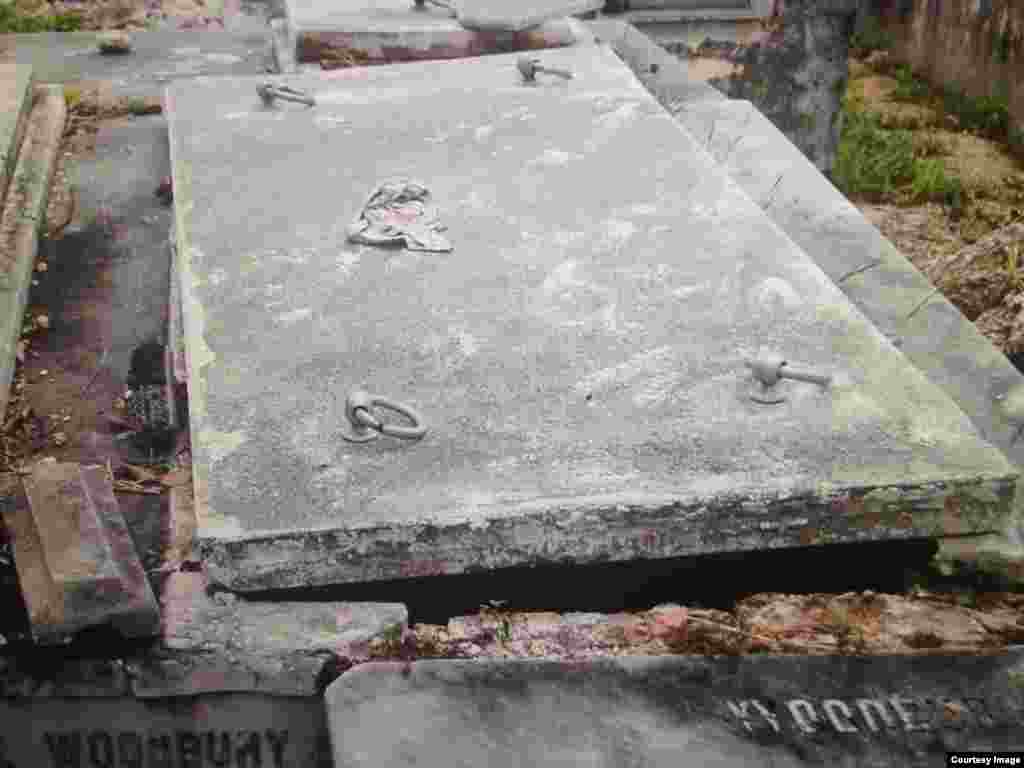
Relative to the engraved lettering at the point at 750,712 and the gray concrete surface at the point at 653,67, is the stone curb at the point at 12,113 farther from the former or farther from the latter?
the engraved lettering at the point at 750,712

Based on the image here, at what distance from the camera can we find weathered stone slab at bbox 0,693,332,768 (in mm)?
1798

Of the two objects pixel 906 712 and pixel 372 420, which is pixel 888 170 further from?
pixel 906 712

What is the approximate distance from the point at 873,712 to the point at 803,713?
96mm

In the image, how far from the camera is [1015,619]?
1.84m

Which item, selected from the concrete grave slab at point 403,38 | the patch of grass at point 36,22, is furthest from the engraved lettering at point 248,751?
the patch of grass at point 36,22

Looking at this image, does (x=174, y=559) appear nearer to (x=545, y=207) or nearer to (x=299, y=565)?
(x=299, y=565)

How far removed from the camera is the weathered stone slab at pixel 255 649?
1768 millimetres

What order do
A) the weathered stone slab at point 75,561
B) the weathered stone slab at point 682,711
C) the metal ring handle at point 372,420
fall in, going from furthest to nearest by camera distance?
1. the metal ring handle at point 372,420
2. the weathered stone slab at point 75,561
3. the weathered stone slab at point 682,711

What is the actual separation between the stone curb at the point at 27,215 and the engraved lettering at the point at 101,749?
88 cm

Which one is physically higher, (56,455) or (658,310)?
(658,310)

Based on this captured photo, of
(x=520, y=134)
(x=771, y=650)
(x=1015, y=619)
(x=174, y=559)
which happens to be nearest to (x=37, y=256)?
(x=520, y=134)

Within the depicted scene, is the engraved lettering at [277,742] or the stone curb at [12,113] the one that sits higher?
the stone curb at [12,113]

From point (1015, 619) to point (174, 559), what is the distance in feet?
4.35

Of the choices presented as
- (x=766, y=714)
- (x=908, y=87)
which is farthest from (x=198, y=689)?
(x=908, y=87)
